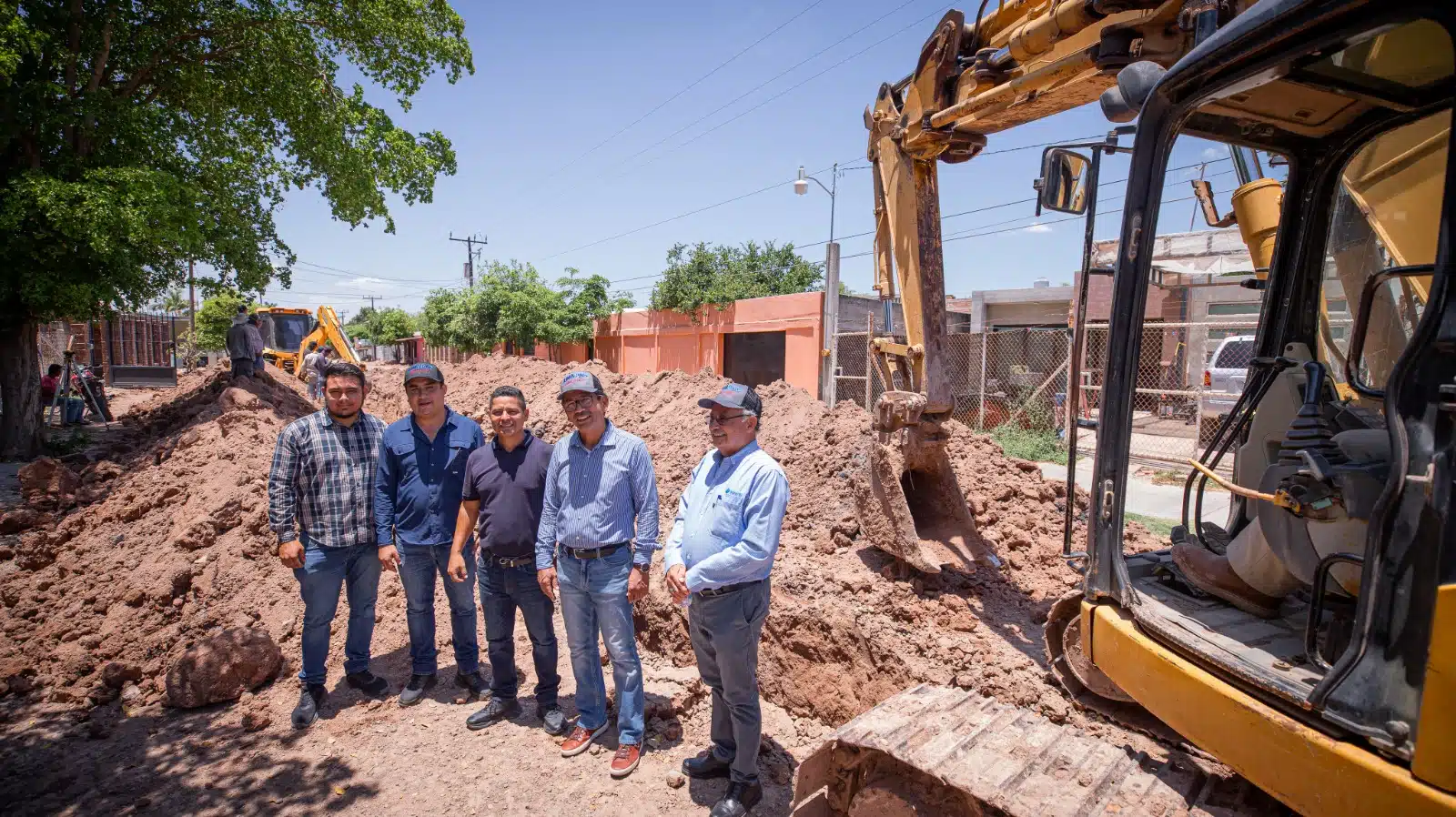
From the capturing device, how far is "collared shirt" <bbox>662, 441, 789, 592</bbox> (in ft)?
9.96

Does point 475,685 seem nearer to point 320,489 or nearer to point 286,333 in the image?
point 320,489

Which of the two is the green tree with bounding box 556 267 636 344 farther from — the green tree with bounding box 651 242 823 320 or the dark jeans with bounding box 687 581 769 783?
the dark jeans with bounding box 687 581 769 783

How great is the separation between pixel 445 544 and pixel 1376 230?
4412mm

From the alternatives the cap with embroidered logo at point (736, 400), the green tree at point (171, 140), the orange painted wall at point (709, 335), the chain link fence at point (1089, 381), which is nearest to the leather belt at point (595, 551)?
the cap with embroidered logo at point (736, 400)

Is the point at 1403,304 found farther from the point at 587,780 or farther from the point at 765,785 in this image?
the point at 587,780

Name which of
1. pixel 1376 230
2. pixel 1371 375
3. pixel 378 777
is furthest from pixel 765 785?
pixel 1376 230

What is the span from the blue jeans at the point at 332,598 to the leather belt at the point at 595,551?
155cm

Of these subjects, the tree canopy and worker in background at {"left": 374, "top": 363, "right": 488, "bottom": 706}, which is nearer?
worker in background at {"left": 374, "top": 363, "right": 488, "bottom": 706}

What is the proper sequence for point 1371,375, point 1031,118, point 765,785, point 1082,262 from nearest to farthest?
point 1371,375, point 1082,262, point 765,785, point 1031,118

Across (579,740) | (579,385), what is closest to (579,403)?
(579,385)

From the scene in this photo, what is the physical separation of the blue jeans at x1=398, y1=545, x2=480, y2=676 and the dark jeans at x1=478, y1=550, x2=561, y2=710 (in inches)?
11.1

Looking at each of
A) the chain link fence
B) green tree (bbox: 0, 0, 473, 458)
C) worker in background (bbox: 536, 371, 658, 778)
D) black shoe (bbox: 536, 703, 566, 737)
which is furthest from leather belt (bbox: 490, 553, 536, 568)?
green tree (bbox: 0, 0, 473, 458)

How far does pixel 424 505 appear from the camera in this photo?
4238 mm

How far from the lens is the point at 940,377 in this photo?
210 inches
